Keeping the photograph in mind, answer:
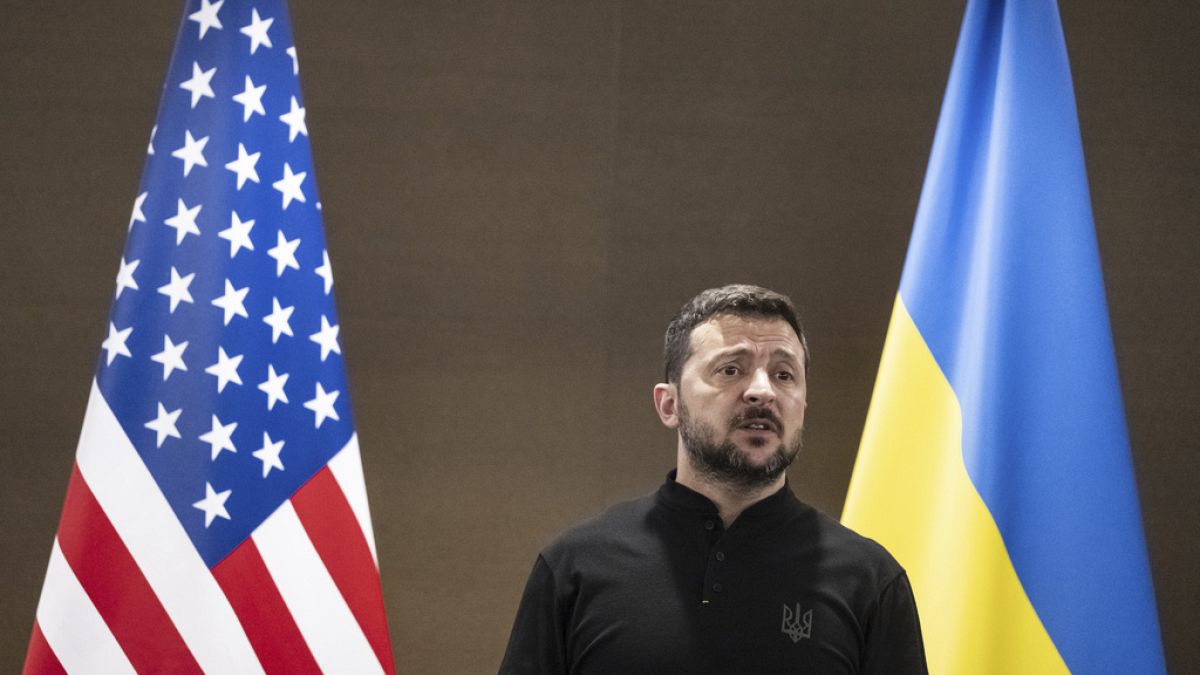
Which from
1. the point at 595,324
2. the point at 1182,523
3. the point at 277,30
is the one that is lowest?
the point at 1182,523

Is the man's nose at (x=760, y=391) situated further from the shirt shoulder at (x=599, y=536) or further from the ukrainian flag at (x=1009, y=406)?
the ukrainian flag at (x=1009, y=406)

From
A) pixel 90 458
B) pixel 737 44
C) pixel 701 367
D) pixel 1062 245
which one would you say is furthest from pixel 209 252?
pixel 1062 245

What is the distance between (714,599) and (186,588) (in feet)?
3.18

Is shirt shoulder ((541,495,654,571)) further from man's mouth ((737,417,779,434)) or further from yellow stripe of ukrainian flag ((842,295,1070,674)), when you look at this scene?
yellow stripe of ukrainian flag ((842,295,1070,674))

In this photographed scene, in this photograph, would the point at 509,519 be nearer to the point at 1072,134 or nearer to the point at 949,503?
the point at 949,503

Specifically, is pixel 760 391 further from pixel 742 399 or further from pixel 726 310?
pixel 726 310

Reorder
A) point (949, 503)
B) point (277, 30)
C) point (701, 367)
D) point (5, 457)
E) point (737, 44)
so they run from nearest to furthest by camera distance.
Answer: point (701, 367) → point (949, 503) → point (277, 30) → point (5, 457) → point (737, 44)

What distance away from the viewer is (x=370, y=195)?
8.06 feet

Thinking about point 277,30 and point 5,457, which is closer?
point 277,30

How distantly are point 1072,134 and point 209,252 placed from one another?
1.50 metres

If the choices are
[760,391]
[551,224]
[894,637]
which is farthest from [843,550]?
[551,224]

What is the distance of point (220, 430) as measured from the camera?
190cm

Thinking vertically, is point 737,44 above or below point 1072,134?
above

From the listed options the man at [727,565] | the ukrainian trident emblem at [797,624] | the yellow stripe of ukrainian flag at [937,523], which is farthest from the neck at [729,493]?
the yellow stripe of ukrainian flag at [937,523]
